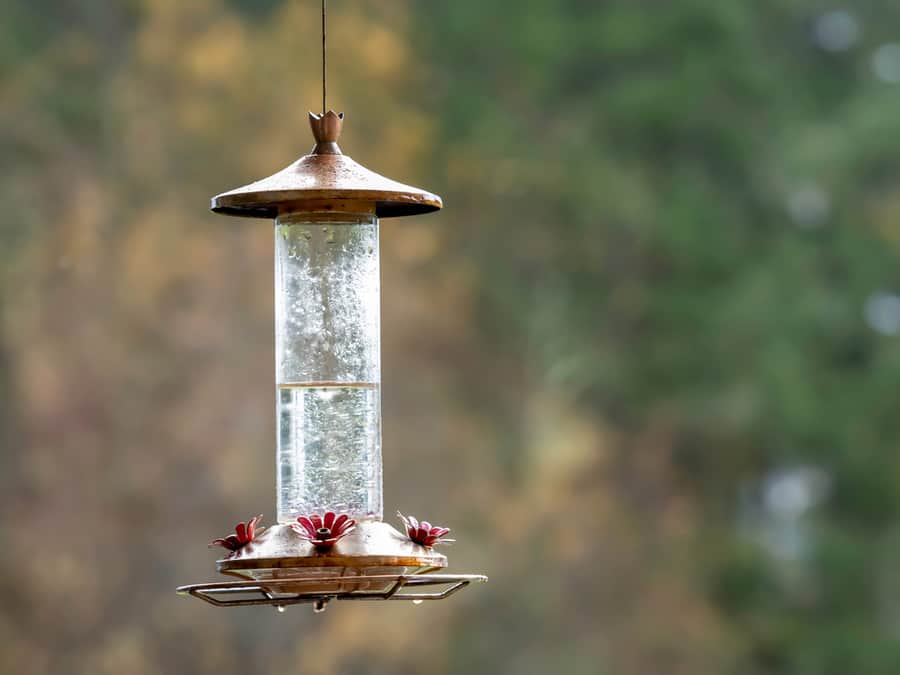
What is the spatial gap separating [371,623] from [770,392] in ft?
11.4

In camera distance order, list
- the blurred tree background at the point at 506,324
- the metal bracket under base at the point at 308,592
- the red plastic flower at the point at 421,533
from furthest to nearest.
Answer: the blurred tree background at the point at 506,324, the red plastic flower at the point at 421,533, the metal bracket under base at the point at 308,592

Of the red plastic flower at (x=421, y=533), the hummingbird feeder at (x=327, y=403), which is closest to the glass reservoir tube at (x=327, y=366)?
the hummingbird feeder at (x=327, y=403)

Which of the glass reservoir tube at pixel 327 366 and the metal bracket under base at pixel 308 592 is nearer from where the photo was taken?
the metal bracket under base at pixel 308 592

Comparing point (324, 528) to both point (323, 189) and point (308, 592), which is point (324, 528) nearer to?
point (308, 592)

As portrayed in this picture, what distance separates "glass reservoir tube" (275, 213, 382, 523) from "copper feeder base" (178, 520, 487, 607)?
0.16 m

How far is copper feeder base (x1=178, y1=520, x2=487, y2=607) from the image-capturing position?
3469mm

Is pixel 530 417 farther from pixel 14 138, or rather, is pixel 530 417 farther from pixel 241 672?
pixel 14 138

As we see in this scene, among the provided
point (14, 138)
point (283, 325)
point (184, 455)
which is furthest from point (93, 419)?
point (283, 325)

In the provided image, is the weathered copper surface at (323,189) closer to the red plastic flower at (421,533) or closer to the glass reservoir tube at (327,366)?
the glass reservoir tube at (327,366)

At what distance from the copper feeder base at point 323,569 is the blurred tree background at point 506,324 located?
8.53m

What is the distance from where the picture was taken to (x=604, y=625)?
13391 millimetres

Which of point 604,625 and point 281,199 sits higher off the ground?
point 281,199

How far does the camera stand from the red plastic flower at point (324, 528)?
346cm

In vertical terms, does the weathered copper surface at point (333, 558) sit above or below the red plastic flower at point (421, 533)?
below
